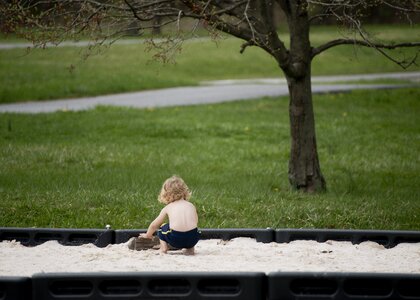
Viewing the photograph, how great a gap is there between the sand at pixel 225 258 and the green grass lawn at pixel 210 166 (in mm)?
1494

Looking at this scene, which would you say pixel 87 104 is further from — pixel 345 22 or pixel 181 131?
pixel 345 22

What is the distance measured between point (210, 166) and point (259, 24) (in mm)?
3079

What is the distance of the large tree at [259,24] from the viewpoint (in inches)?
400

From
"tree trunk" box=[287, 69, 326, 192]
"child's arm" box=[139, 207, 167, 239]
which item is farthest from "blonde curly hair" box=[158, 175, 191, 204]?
"tree trunk" box=[287, 69, 326, 192]

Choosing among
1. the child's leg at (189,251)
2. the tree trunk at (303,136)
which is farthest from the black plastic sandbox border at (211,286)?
the tree trunk at (303,136)

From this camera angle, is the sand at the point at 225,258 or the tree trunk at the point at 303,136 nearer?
the sand at the point at 225,258

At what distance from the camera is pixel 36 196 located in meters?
10.4

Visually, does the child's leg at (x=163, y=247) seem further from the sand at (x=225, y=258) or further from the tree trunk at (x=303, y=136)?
the tree trunk at (x=303, y=136)

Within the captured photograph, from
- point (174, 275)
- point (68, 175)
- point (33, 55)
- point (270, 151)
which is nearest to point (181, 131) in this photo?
point (270, 151)

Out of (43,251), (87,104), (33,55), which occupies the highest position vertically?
(33,55)

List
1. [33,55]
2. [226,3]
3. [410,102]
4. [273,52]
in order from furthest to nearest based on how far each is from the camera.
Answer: [33,55] < [410,102] < [226,3] < [273,52]

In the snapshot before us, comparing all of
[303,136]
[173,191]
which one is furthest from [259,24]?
[173,191]

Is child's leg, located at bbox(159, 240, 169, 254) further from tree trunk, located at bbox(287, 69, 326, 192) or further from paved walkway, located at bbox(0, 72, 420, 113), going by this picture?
paved walkway, located at bbox(0, 72, 420, 113)

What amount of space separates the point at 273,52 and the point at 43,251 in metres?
4.12
